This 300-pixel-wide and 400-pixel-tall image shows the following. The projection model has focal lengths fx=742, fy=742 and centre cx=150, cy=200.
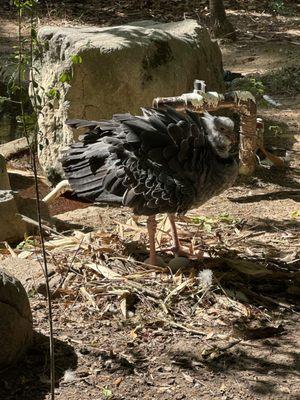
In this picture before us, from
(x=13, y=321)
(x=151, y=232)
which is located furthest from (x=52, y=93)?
(x=151, y=232)

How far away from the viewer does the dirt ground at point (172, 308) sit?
3805mm

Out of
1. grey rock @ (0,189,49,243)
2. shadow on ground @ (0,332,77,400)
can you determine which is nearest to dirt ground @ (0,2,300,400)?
shadow on ground @ (0,332,77,400)

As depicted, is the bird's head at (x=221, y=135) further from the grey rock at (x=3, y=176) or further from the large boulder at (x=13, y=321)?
the grey rock at (x=3, y=176)

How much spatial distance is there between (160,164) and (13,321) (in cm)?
154

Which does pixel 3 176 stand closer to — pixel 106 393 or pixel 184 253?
pixel 184 253

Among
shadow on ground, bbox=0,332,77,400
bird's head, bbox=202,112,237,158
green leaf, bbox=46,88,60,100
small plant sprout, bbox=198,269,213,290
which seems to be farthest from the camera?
bird's head, bbox=202,112,237,158

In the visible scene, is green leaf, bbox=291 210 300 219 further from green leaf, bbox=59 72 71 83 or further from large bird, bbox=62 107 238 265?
green leaf, bbox=59 72 71 83

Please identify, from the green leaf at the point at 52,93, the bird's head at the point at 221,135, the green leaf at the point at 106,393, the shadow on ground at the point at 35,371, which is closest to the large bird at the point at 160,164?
the bird's head at the point at 221,135

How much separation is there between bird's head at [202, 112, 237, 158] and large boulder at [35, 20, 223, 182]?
201cm

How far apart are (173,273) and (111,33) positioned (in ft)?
9.96

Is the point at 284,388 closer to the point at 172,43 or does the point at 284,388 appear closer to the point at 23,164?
the point at 172,43

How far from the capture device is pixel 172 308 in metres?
4.52

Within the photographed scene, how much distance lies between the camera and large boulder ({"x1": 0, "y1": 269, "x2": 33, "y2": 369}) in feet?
12.2

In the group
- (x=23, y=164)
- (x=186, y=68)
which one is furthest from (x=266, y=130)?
(x=23, y=164)
